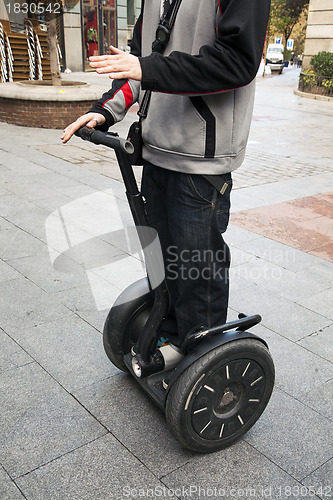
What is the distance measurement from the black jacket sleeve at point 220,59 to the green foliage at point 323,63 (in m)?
20.8

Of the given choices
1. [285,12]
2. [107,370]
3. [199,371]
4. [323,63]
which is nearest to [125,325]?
[107,370]

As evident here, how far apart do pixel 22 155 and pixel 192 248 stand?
6.01 meters

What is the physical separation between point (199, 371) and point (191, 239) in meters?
0.56

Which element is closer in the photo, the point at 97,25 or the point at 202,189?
the point at 202,189

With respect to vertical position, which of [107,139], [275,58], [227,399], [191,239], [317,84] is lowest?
[275,58]

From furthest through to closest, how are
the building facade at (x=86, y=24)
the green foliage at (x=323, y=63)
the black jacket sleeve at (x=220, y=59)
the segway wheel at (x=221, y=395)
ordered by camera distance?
the green foliage at (x=323, y=63) → the building facade at (x=86, y=24) → the segway wheel at (x=221, y=395) → the black jacket sleeve at (x=220, y=59)

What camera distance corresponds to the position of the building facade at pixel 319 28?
21992 mm

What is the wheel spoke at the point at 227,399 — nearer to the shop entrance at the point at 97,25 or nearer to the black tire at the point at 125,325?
the black tire at the point at 125,325

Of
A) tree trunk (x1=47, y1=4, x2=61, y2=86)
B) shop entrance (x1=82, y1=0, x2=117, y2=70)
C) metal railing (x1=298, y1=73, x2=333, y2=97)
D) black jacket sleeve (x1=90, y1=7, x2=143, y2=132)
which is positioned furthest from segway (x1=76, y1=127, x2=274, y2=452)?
shop entrance (x1=82, y1=0, x2=117, y2=70)

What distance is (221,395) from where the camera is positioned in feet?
7.22

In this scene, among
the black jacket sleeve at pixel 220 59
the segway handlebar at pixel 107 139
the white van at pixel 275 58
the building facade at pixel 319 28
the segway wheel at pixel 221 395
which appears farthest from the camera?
the white van at pixel 275 58

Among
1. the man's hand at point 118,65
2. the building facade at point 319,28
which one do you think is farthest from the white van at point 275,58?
the man's hand at point 118,65

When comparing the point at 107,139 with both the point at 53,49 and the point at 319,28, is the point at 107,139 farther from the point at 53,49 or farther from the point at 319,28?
the point at 319,28

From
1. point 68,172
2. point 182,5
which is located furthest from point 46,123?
point 182,5
